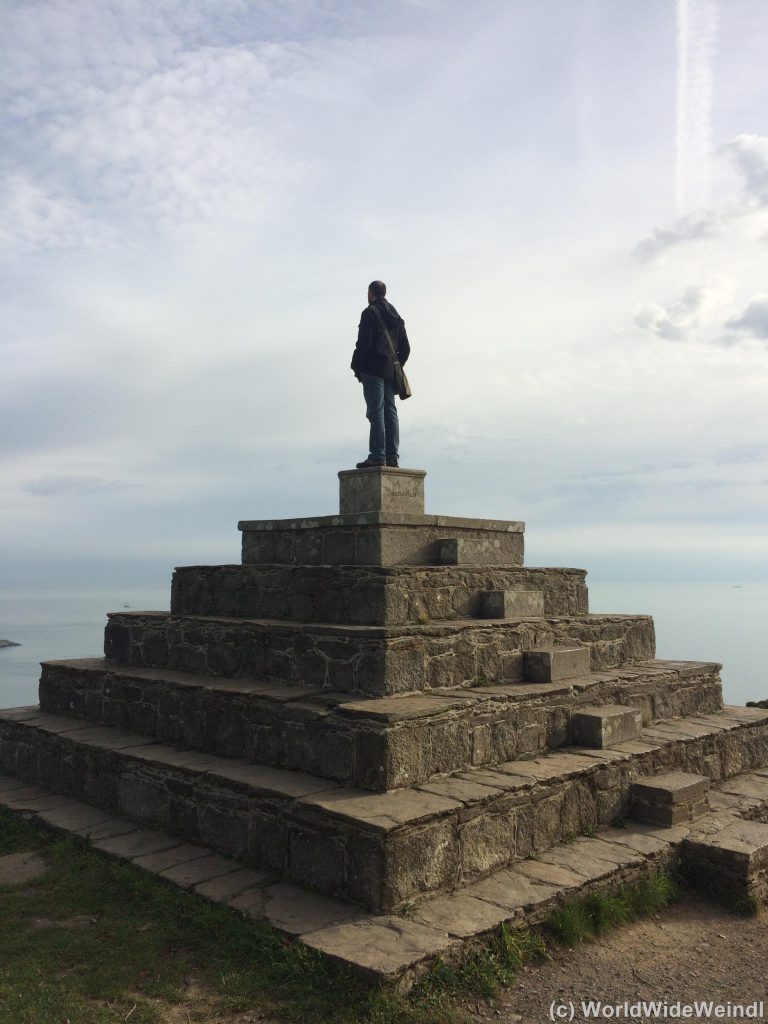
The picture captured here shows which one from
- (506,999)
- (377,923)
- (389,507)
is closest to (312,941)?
(377,923)

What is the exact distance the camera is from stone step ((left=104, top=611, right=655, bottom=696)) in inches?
271

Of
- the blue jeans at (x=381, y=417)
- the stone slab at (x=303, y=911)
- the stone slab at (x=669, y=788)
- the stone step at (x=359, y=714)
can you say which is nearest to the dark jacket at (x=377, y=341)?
the blue jeans at (x=381, y=417)

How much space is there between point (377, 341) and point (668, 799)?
5873 millimetres

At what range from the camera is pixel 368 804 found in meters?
5.57

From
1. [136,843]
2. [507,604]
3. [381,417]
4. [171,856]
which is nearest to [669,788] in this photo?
[507,604]

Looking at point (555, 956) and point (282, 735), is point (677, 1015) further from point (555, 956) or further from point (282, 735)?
point (282, 735)

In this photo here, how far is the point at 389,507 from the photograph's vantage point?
896 cm

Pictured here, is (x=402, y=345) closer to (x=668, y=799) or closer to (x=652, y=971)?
(x=668, y=799)

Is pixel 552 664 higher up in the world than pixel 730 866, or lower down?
higher up

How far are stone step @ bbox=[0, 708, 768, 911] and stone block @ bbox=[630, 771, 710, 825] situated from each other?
0.38 ft

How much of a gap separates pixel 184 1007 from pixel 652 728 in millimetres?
5867

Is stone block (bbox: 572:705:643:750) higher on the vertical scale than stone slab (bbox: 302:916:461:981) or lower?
higher

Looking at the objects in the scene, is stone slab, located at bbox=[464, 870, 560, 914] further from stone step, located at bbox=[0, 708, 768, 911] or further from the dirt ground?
the dirt ground

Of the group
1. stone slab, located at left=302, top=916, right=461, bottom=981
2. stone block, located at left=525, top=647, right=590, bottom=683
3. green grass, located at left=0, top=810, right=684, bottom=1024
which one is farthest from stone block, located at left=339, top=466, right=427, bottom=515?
stone slab, located at left=302, top=916, right=461, bottom=981
